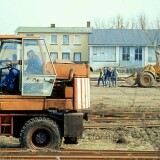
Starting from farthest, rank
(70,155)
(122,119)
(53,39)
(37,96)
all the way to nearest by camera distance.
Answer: (53,39) < (122,119) < (37,96) < (70,155)

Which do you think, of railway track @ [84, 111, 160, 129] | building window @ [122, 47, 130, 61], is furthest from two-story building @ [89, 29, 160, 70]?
railway track @ [84, 111, 160, 129]

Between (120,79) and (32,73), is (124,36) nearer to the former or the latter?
(120,79)

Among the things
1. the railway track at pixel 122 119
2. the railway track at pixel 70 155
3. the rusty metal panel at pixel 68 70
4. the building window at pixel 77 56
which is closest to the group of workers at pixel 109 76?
the railway track at pixel 122 119

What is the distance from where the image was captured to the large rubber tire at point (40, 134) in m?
11.4

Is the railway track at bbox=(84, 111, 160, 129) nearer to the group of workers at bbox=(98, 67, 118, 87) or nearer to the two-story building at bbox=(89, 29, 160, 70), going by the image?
the group of workers at bbox=(98, 67, 118, 87)

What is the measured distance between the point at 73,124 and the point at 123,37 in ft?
200

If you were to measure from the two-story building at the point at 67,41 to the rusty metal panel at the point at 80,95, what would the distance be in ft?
193

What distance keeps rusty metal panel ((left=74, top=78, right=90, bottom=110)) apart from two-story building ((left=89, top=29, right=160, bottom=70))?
5627 centimetres

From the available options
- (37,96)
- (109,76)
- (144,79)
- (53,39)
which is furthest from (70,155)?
(53,39)

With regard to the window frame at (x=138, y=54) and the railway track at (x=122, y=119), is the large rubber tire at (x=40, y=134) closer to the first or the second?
the railway track at (x=122, y=119)

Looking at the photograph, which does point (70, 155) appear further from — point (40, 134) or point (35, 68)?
point (35, 68)

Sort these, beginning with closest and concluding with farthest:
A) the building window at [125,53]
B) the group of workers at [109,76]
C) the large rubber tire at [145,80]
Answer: the large rubber tire at [145,80] → the group of workers at [109,76] → the building window at [125,53]

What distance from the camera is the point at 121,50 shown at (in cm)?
6944

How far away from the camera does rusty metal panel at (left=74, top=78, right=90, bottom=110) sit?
1150 centimetres
